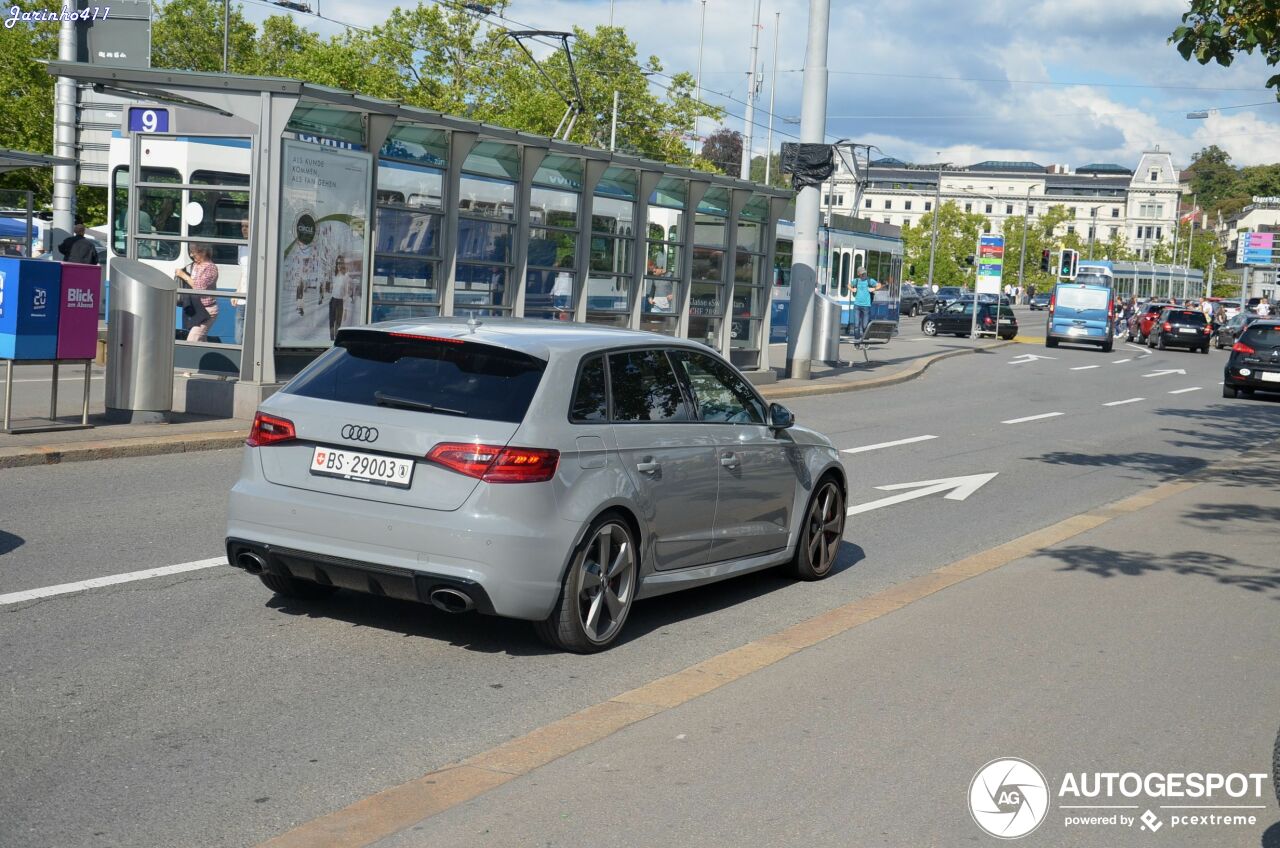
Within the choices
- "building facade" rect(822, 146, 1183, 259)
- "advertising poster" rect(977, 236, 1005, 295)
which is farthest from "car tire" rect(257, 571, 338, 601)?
"building facade" rect(822, 146, 1183, 259)

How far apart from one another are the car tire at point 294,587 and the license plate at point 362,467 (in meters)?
0.98

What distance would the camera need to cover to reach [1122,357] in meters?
47.5

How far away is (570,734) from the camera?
17.4ft

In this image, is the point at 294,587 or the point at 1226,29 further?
the point at 1226,29

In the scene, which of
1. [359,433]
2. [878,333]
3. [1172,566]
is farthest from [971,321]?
[359,433]

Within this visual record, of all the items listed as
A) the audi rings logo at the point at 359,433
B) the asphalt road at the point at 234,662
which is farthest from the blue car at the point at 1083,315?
the audi rings logo at the point at 359,433

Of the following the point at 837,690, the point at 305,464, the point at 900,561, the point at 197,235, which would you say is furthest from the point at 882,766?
the point at 197,235

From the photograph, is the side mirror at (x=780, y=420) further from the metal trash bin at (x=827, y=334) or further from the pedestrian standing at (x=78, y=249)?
the metal trash bin at (x=827, y=334)

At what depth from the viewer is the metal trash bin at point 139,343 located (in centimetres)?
1309

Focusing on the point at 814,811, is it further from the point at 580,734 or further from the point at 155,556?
the point at 155,556

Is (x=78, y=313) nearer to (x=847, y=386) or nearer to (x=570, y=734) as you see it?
(x=570, y=734)

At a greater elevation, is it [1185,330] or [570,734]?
[1185,330]

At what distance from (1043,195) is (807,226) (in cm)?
17268

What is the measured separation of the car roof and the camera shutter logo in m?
2.75
